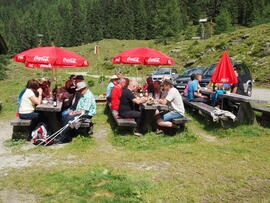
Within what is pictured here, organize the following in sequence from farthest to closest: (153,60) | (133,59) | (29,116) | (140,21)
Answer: (140,21), (133,59), (153,60), (29,116)

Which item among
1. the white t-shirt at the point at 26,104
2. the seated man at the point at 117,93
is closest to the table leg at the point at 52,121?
the white t-shirt at the point at 26,104

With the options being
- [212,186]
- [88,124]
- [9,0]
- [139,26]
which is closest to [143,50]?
[88,124]

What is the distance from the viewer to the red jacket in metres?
7.92

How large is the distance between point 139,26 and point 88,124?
9959 cm

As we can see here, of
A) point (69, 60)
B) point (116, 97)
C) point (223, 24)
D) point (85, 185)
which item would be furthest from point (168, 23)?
point (85, 185)

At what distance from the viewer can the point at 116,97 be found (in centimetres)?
827

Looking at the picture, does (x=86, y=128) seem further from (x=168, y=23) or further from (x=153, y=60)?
(x=168, y=23)

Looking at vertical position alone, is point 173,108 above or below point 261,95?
above

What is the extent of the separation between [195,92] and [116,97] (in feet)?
12.0

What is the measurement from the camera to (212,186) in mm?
4270

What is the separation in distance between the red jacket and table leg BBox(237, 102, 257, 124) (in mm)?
3414

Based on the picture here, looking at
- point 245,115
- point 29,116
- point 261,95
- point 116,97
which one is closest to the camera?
point 29,116

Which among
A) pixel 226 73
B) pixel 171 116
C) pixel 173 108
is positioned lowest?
pixel 171 116

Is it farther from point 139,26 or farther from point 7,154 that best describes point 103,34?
point 7,154
